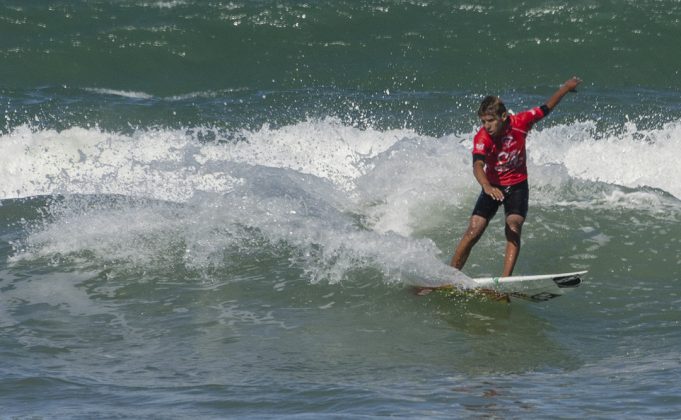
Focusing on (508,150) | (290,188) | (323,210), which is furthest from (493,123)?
(290,188)

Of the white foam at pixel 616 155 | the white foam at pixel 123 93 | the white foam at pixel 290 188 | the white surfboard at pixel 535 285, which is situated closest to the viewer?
the white surfboard at pixel 535 285

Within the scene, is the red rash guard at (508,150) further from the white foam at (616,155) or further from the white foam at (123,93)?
the white foam at (123,93)

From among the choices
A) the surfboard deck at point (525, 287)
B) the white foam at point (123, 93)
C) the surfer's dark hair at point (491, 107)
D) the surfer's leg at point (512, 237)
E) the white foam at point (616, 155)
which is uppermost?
the white foam at point (123, 93)

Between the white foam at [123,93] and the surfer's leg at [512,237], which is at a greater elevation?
the white foam at [123,93]

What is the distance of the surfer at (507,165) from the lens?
7.40 meters

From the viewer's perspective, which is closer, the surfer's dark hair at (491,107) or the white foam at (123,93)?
the surfer's dark hair at (491,107)

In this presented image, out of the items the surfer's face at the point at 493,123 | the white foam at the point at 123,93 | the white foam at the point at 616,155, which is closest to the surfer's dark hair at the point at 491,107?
the surfer's face at the point at 493,123

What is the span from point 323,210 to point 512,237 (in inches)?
Answer: 83.5

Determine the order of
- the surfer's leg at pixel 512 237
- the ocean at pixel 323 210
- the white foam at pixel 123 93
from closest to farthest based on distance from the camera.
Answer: the ocean at pixel 323 210 < the surfer's leg at pixel 512 237 < the white foam at pixel 123 93

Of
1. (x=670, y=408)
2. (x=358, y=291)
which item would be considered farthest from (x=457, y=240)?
(x=670, y=408)

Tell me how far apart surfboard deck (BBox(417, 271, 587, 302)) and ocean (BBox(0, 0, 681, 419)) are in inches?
3.4

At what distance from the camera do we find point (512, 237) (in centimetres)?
762

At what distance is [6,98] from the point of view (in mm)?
15125

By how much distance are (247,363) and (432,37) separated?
1123cm
